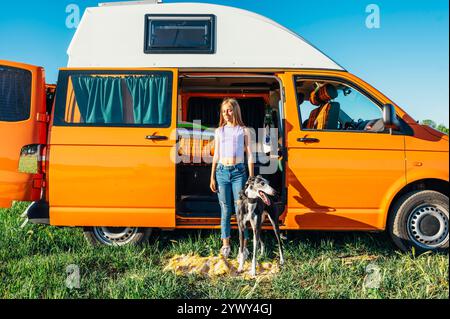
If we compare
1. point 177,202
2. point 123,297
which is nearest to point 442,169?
point 177,202

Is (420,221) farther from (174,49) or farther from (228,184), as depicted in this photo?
(174,49)

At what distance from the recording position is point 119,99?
4672mm

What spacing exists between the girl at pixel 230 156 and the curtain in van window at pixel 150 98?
750 mm

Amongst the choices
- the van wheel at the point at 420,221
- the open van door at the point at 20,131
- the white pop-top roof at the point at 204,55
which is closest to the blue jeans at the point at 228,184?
the white pop-top roof at the point at 204,55

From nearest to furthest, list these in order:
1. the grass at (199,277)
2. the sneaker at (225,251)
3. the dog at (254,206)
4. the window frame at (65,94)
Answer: the grass at (199,277) < the dog at (254,206) < the sneaker at (225,251) < the window frame at (65,94)

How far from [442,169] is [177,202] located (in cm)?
305

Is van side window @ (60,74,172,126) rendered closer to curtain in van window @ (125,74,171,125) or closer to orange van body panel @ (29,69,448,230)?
curtain in van window @ (125,74,171,125)

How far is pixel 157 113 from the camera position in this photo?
15.2 ft

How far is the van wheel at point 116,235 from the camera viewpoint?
190 inches

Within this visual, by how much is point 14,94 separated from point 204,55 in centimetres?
222

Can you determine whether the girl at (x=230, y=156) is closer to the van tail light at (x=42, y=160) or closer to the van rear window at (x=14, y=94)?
the van tail light at (x=42, y=160)

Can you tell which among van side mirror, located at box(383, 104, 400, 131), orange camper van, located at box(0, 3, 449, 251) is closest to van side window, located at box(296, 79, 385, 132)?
orange camper van, located at box(0, 3, 449, 251)

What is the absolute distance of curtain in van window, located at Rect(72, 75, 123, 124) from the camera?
4613 mm

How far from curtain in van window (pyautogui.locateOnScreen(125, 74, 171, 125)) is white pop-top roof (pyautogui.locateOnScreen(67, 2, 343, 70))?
7.6 inches
